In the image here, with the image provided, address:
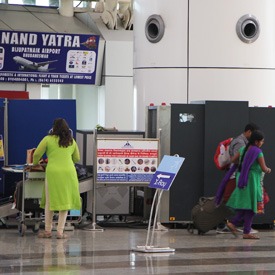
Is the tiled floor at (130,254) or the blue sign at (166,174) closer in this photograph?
the tiled floor at (130,254)

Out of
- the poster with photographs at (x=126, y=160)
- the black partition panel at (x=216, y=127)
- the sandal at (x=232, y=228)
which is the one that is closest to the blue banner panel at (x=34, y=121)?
the poster with photographs at (x=126, y=160)

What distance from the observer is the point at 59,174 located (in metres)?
15.7

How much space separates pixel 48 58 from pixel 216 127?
489 inches

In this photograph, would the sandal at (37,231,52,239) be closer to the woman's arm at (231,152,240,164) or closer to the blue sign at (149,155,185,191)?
the blue sign at (149,155,185,191)

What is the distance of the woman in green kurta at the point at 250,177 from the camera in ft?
51.2

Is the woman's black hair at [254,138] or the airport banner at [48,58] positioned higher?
the airport banner at [48,58]

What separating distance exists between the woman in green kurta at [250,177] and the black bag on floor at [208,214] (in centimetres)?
42

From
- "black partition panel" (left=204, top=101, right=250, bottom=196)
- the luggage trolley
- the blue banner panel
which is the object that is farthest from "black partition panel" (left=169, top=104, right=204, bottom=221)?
the luggage trolley

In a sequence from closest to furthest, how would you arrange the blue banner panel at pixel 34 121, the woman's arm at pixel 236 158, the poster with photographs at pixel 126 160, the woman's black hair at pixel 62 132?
the woman's black hair at pixel 62 132
the woman's arm at pixel 236 158
the poster with photographs at pixel 126 160
the blue banner panel at pixel 34 121

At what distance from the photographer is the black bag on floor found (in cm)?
1627

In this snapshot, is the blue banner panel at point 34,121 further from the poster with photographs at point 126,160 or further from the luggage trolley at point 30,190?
the luggage trolley at point 30,190

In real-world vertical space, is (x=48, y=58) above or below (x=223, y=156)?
above

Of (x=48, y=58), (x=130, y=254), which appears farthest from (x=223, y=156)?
(x=48, y=58)

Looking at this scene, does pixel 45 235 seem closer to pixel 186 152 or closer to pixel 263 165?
pixel 186 152
